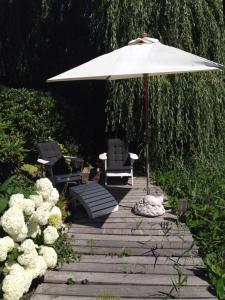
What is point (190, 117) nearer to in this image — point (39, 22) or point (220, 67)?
point (220, 67)

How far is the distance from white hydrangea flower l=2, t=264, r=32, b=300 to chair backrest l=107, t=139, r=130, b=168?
4443mm

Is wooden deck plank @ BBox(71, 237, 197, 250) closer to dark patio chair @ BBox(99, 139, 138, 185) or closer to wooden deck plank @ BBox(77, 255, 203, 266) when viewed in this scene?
wooden deck plank @ BBox(77, 255, 203, 266)

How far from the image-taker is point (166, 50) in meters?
4.73

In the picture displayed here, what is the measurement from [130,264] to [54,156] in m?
3.40

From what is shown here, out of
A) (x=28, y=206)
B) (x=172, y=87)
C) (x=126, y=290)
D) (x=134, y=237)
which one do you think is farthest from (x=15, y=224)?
(x=172, y=87)

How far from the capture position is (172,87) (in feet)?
24.0

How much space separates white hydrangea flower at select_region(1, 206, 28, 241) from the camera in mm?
2896

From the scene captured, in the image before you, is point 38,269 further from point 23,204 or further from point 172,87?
point 172,87

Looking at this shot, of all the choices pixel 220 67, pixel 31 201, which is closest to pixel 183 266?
pixel 31 201

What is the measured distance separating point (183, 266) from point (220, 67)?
2.38 m

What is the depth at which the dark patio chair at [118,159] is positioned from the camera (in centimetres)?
698

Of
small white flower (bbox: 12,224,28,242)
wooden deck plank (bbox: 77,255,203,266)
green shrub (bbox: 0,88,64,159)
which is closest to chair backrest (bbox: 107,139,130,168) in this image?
green shrub (bbox: 0,88,64,159)

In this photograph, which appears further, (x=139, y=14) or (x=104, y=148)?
(x=104, y=148)

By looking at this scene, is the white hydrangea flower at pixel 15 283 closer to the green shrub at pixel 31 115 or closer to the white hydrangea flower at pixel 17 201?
the white hydrangea flower at pixel 17 201
